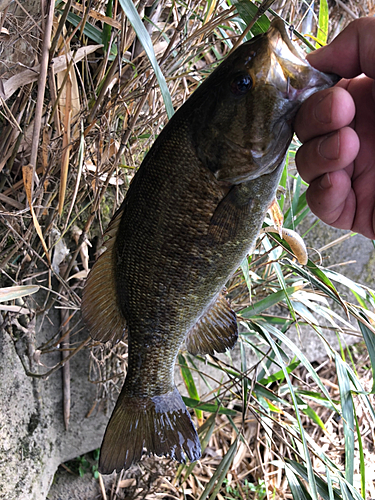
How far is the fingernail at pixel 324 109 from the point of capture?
766 millimetres

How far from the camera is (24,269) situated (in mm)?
1574

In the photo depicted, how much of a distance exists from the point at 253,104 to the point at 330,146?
0.17 metres

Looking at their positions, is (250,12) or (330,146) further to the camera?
(250,12)

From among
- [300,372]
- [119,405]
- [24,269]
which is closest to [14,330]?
[24,269]

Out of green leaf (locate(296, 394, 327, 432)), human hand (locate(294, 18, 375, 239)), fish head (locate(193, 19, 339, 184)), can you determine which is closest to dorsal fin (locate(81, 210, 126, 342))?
fish head (locate(193, 19, 339, 184))

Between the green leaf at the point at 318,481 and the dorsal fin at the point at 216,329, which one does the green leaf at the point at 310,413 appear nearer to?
the green leaf at the point at 318,481

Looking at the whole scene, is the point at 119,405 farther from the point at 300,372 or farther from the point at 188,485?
the point at 300,372

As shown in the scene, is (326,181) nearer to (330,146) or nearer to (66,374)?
(330,146)

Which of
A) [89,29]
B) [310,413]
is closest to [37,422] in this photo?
[310,413]

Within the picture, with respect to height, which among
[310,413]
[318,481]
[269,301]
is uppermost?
[269,301]

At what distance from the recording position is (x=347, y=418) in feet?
4.77

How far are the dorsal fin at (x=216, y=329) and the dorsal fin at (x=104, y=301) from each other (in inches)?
8.3

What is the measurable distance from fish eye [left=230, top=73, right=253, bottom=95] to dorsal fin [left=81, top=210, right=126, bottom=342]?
0.41 metres

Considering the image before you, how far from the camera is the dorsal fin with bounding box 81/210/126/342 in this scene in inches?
40.3
